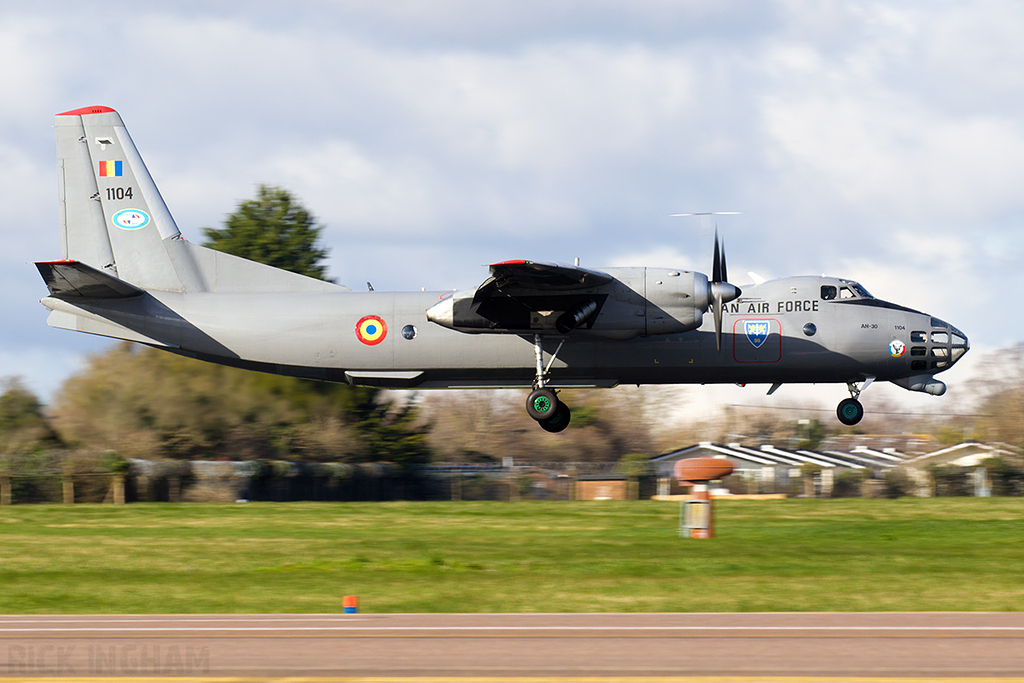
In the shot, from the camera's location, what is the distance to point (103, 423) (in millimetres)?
32906

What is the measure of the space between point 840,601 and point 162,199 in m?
19.8

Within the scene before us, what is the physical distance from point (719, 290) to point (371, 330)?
780cm

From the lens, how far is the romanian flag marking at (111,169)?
89.5 feet

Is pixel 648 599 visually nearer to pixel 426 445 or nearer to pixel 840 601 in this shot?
pixel 840 601

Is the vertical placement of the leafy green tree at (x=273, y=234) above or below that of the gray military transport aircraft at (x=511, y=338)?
above

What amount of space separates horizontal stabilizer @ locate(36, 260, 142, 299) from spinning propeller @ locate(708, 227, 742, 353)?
12.9 metres

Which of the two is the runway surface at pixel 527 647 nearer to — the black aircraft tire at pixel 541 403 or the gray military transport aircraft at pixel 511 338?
the black aircraft tire at pixel 541 403

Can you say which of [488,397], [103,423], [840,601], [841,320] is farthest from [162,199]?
[488,397]

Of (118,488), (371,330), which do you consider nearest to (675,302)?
(371,330)

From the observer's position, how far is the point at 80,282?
926 inches

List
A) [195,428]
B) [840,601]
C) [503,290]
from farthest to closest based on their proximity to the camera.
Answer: [195,428], [503,290], [840,601]

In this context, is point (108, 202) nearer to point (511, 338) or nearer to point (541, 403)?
point (511, 338)

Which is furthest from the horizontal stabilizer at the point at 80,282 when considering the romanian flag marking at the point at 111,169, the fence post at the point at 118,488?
the fence post at the point at 118,488

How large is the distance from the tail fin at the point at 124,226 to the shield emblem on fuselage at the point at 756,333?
953cm
